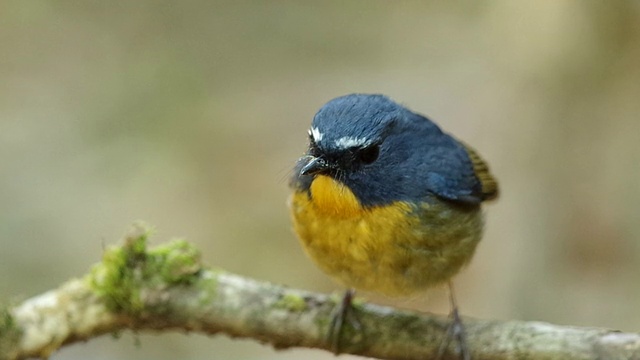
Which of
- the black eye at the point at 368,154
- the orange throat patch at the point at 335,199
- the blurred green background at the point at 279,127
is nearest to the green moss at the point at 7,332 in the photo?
the orange throat patch at the point at 335,199

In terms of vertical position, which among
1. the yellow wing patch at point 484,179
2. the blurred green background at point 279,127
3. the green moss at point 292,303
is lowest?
the green moss at point 292,303

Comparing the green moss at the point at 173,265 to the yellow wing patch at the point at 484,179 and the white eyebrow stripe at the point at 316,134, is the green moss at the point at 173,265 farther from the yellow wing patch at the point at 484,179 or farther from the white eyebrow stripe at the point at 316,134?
the yellow wing patch at the point at 484,179

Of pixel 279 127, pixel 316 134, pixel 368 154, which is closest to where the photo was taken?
pixel 316 134

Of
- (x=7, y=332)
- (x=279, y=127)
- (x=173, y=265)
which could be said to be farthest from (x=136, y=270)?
(x=279, y=127)

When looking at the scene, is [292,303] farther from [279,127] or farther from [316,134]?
[279,127]

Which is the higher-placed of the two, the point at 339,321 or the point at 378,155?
the point at 378,155

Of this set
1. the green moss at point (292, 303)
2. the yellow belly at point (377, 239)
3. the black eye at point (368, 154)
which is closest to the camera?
the black eye at point (368, 154)

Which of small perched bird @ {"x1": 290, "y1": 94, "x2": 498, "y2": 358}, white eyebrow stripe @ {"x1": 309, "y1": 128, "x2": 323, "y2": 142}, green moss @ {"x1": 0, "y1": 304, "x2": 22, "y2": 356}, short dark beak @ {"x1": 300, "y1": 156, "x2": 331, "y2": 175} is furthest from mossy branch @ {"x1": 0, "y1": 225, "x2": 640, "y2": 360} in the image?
white eyebrow stripe @ {"x1": 309, "y1": 128, "x2": 323, "y2": 142}
